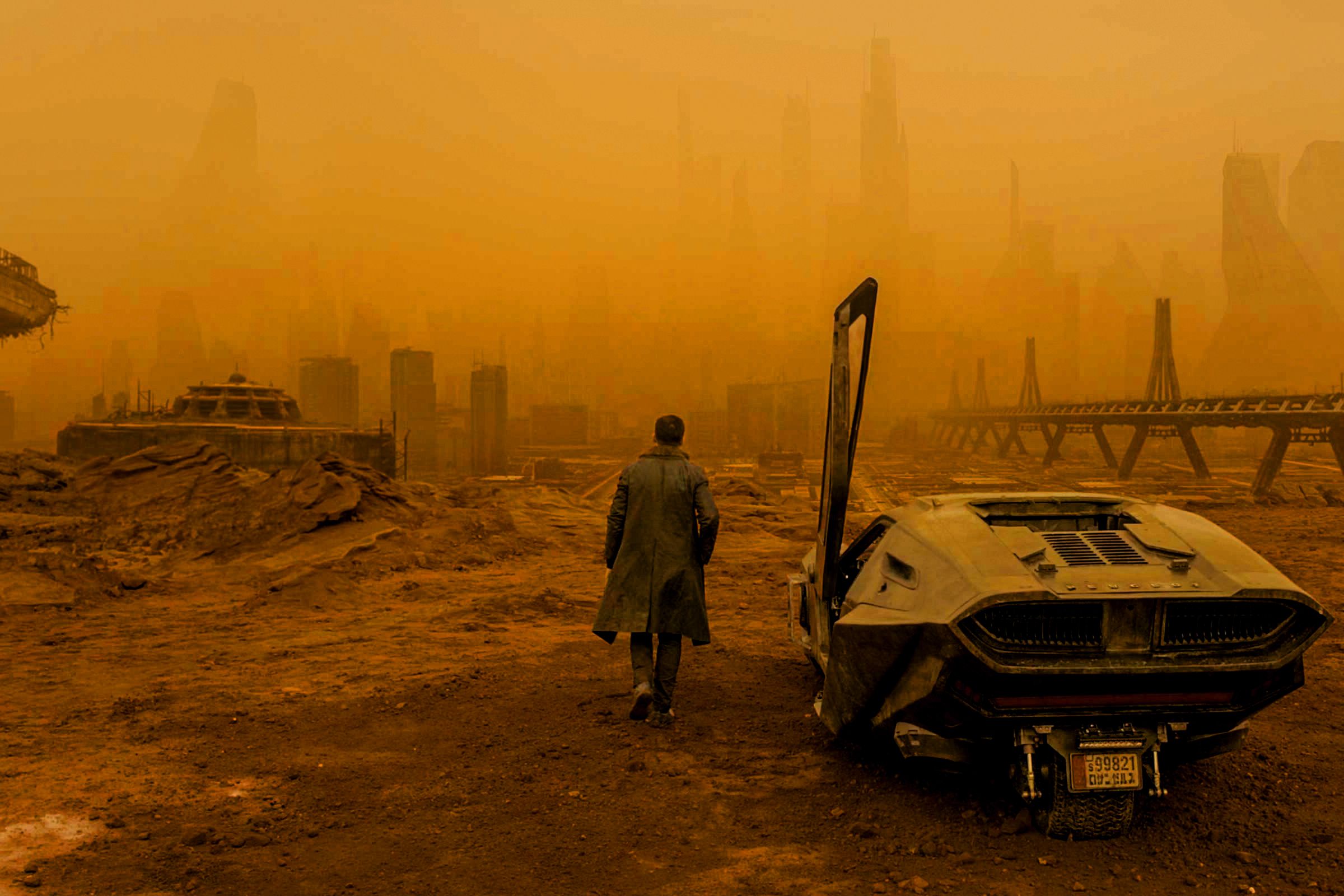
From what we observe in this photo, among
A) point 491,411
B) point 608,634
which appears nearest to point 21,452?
point 608,634

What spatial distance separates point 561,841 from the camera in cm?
395

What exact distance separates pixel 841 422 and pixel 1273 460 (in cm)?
2426

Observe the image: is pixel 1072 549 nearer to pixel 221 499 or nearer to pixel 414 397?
pixel 221 499

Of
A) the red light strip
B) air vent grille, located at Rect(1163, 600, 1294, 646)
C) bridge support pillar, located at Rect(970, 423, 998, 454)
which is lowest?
bridge support pillar, located at Rect(970, 423, 998, 454)

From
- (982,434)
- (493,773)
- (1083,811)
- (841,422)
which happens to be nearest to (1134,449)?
(982,434)

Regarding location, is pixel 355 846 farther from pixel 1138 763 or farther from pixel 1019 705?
pixel 1138 763

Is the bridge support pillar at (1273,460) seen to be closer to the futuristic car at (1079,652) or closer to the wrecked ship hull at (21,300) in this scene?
the futuristic car at (1079,652)

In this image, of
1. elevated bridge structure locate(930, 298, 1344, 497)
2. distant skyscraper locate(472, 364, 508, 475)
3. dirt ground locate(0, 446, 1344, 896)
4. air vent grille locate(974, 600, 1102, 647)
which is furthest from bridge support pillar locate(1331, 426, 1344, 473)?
distant skyscraper locate(472, 364, 508, 475)

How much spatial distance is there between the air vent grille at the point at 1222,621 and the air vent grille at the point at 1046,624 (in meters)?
0.28

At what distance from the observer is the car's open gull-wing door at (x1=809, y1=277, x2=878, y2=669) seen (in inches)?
188

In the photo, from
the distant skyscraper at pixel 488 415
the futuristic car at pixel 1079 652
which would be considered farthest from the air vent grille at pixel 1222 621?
the distant skyscraper at pixel 488 415

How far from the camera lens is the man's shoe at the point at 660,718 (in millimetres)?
5434

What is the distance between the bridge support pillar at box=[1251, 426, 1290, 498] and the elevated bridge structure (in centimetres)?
2

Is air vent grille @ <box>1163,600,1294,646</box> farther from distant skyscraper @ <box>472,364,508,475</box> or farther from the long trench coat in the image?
distant skyscraper @ <box>472,364,508,475</box>
